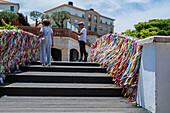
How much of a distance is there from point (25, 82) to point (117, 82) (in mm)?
2136

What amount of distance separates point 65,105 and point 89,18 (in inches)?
Result: 1999

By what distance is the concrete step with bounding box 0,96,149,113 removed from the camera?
101 inches

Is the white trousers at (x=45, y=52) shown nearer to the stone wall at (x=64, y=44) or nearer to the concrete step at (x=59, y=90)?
the concrete step at (x=59, y=90)

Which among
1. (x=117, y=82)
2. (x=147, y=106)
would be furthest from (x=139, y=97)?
(x=117, y=82)

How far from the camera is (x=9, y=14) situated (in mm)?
23312

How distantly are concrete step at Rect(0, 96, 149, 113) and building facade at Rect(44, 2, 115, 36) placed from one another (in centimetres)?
4416

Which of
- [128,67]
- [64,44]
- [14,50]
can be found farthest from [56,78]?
[64,44]

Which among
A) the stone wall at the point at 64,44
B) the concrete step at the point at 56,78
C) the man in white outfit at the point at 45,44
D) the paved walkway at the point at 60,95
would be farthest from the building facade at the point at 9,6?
the concrete step at the point at 56,78

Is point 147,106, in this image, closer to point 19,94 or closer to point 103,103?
Result: point 103,103

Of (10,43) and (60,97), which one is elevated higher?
(10,43)

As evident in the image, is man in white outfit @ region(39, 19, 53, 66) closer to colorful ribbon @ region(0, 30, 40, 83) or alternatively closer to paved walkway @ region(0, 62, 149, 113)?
colorful ribbon @ region(0, 30, 40, 83)

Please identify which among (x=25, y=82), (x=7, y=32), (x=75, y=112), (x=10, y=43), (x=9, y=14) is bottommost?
(x=75, y=112)

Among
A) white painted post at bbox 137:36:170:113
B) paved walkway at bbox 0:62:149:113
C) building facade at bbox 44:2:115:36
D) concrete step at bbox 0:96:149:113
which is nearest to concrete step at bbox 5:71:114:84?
paved walkway at bbox 0:62:149:113

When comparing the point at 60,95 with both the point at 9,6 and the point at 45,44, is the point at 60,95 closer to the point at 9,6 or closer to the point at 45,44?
the point at 45,44
